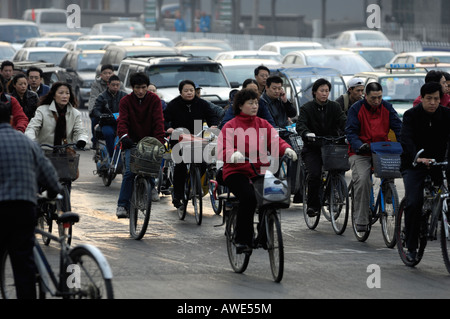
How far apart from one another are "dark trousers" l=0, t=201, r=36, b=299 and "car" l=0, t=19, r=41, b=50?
38093 mm

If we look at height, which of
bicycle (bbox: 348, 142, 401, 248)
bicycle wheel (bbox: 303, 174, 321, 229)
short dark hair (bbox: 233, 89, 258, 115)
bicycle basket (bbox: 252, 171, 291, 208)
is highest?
short dark hair (bbox: 233, 89, 258, 115)

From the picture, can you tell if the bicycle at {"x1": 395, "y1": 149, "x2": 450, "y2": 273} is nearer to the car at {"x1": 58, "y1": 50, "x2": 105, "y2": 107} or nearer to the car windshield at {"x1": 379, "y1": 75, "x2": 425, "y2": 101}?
the car windshield at {"x1": 379, "y1": 75, "x2": 425, "y2": 101}

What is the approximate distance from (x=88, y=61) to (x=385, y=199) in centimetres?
2221

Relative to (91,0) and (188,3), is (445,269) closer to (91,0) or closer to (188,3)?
(188,3)

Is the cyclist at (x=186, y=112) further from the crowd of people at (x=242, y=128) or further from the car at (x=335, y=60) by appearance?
the car at (x=335, y=60)

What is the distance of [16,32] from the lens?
4491 centimetres

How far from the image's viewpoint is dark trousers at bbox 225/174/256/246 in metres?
9.05

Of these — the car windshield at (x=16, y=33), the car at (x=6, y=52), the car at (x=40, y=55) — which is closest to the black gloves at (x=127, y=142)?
the car at (x=40, y=55)

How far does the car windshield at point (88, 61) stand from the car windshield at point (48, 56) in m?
1.70

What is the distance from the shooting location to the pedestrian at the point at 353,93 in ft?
43.5

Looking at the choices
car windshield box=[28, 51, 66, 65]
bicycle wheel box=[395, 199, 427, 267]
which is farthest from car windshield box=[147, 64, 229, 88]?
car windshield box=[28, 51, 66, 65]

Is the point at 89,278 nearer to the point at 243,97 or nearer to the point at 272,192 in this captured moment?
the point at 272,192
